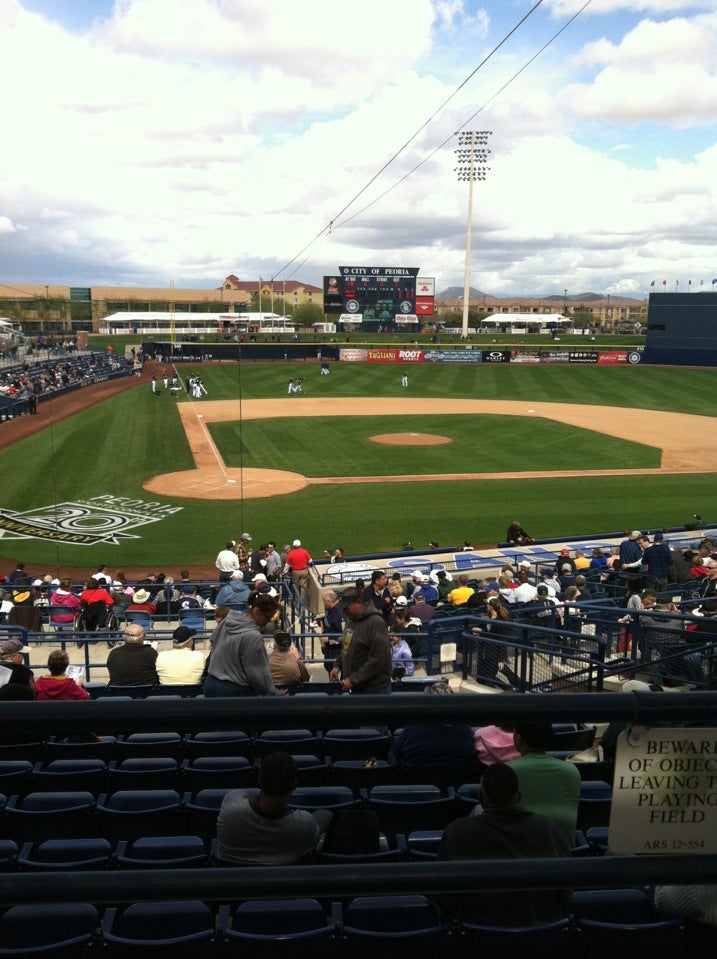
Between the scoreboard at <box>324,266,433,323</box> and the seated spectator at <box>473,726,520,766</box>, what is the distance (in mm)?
92306

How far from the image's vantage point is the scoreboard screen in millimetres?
94188

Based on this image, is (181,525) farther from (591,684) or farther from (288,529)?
(591,684)

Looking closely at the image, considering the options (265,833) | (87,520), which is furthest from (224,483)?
(265,833)

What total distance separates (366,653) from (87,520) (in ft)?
70.1

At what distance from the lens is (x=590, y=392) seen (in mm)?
57812

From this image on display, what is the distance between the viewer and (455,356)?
7844 cm

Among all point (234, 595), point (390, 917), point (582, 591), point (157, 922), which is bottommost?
point (582, 591)

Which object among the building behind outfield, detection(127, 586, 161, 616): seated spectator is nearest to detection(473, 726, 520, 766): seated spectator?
detection(127, 586, 161, 616): seated spectator

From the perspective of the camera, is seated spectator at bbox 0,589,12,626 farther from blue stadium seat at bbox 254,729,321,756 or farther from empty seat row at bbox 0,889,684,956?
empty seat row at bbox 0,889,684,956

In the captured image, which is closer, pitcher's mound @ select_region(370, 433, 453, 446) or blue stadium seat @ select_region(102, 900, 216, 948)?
blue stadium seat @ select_region(102, 900, 216, 948)

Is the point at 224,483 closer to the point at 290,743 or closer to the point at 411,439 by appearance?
the point at 411,439

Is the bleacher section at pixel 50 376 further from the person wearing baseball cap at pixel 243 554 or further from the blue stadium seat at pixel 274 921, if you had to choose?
the blue stadium seat at pixel 274 921

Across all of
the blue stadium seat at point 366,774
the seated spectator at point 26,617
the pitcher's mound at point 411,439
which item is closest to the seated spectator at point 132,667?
the blue stadium seat at point 366,774

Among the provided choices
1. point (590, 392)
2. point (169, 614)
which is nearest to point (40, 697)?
point (169, 614)
